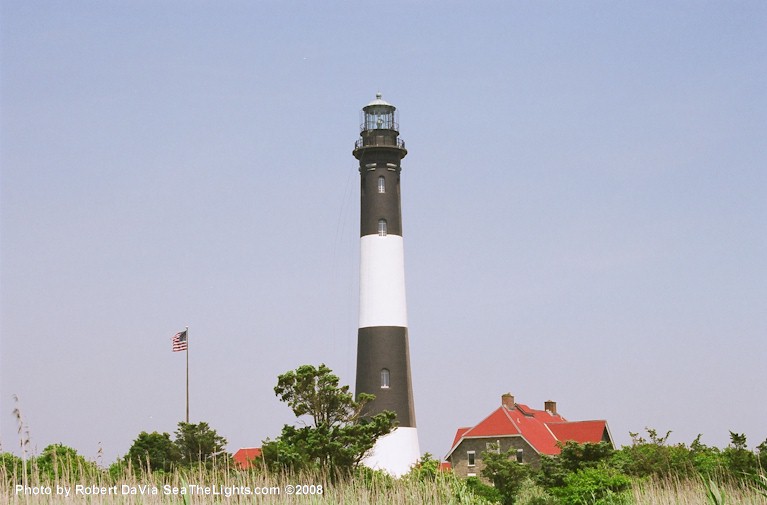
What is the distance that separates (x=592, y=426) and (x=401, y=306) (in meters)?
17.5

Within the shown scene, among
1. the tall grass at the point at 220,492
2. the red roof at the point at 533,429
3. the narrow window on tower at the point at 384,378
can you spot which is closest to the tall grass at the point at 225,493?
the tall grass at the point at 220,492

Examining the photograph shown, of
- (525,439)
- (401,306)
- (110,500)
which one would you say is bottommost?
(110,500)

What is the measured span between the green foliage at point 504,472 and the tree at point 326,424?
5.94 meters

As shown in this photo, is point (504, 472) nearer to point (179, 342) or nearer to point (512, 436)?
point (512, 436)

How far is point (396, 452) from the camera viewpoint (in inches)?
1891

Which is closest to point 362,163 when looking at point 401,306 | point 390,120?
point 390,120

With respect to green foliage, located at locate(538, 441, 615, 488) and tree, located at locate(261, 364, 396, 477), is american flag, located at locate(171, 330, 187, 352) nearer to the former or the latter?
tree, located at locate(261, 364, 396, 477)

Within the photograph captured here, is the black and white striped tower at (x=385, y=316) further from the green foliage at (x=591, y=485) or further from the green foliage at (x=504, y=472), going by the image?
the green foliage at (x=591, y=485)

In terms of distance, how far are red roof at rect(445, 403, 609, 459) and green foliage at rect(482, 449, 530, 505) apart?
6.51 m

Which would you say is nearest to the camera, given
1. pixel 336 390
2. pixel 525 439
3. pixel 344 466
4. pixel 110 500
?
pixel 110 500

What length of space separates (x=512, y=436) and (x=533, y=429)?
2.93 metres

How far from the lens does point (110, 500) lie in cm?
1870

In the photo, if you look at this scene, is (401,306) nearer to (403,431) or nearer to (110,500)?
(403,431)

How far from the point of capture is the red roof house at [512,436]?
5631cm
